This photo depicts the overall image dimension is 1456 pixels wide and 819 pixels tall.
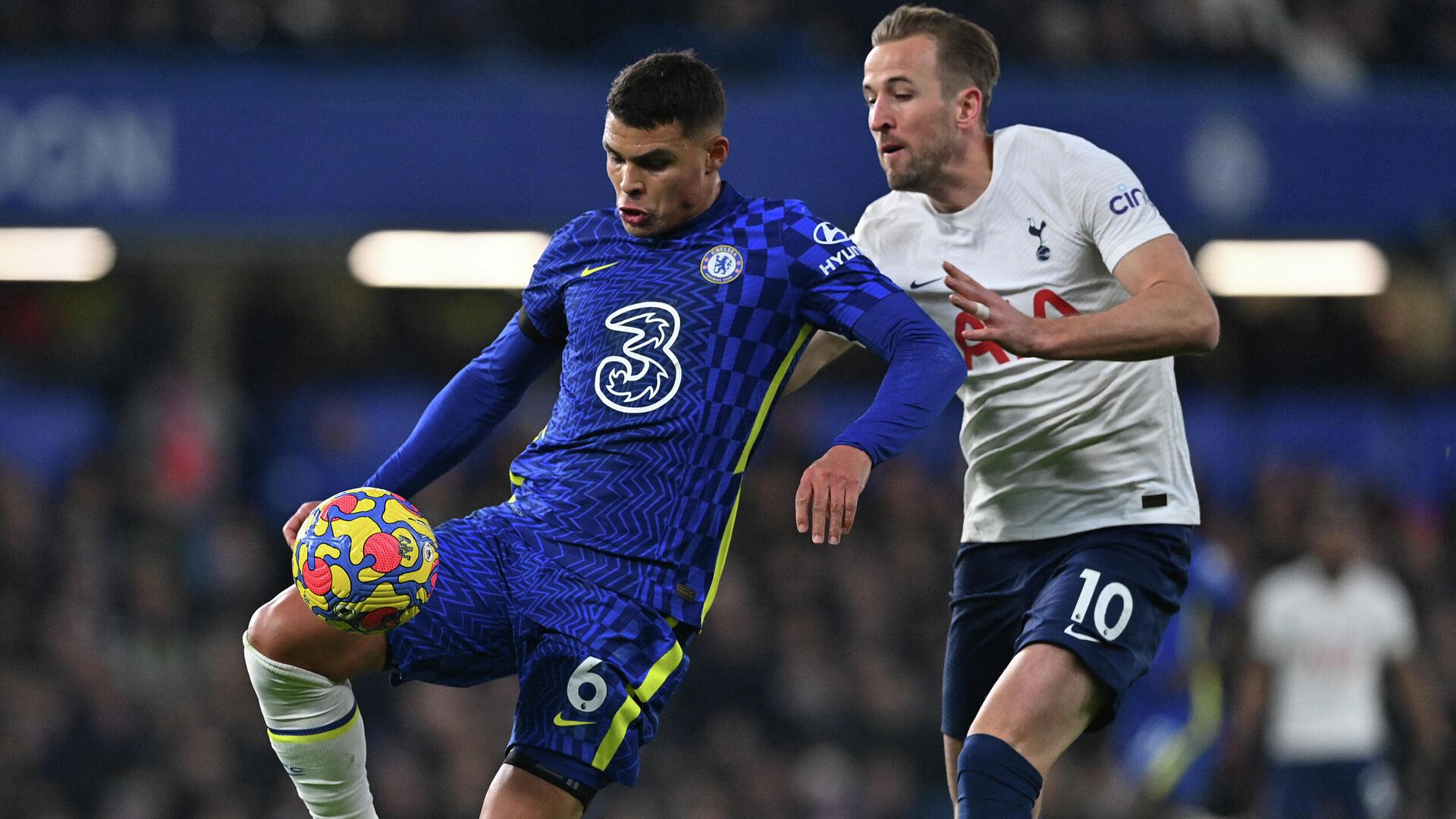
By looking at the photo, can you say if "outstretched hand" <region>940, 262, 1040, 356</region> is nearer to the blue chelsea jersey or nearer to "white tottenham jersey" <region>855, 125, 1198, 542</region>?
the blue chelsea jersey

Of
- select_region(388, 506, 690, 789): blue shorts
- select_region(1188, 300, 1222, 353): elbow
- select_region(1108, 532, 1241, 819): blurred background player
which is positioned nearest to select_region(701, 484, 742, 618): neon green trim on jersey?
select_region(388, 506, 690, 789): blue shorts

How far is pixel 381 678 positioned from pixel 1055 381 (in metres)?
6.31

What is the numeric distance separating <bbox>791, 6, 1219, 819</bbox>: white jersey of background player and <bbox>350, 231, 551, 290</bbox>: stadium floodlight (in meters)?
7.85

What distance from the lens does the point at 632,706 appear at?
408cm

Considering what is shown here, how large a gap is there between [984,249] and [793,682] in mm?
5985

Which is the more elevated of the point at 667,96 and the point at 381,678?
the point at 667,96

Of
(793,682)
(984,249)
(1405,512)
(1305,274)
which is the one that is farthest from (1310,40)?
(984,249)

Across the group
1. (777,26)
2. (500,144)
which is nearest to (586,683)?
(500,144)

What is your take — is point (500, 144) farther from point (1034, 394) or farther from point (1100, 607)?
point (1100, 607)

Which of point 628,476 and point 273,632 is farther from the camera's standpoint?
point 628,476

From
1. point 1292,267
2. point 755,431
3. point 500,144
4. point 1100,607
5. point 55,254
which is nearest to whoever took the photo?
point 755,431

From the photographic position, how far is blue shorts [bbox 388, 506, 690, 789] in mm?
4039

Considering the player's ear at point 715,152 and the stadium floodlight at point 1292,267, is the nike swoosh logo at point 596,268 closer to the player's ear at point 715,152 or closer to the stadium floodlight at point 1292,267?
the player's ear at point 715,152

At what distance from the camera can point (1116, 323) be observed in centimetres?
413
